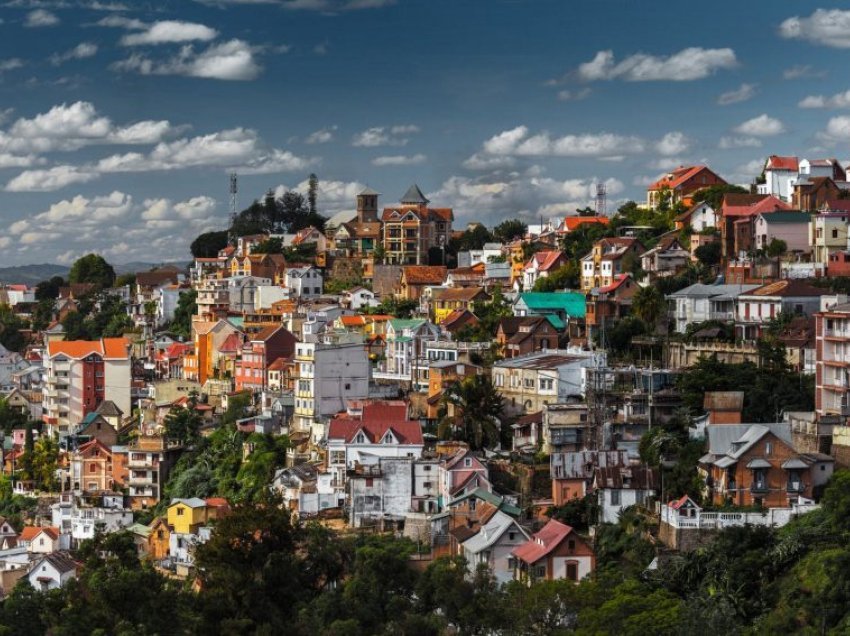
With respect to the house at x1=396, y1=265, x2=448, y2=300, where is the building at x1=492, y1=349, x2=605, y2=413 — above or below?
below

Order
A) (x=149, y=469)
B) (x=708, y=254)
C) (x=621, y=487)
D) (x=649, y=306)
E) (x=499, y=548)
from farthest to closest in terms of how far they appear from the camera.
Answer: (x=149, y=469) < (x=708, y=254) < (x=649, y=306) < (x=621, y=487) < (x=499, y=548)

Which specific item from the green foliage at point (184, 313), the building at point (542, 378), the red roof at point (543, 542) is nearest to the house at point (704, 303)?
the building at point (542, 378)

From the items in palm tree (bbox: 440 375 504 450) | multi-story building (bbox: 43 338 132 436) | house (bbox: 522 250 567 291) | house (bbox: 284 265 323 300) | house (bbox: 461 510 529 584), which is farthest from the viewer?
house (bbox: 284 265 323 300)

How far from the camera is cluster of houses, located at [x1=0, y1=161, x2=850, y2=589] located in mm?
38219

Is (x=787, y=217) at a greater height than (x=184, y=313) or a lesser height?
greater

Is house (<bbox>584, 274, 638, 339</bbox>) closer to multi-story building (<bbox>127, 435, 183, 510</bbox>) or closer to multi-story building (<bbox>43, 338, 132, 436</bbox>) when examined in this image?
multi-story building (<bbox>127, 435, 183, 510</bbox>)

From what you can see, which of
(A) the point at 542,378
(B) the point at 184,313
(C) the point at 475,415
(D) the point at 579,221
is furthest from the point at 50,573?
(B) the point at 184,313

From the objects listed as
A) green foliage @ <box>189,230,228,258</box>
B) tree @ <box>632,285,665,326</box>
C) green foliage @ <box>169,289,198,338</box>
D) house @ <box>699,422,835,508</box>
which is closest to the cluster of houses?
house @ <box>699,422,835,508</box>

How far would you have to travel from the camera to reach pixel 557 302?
183 feet

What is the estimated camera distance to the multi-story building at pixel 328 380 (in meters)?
51.5

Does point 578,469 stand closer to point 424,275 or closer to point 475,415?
point 475,415

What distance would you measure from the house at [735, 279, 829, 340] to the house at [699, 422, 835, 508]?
9237 millimetres

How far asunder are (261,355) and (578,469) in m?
20.9

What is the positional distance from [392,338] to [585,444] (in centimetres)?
1535
